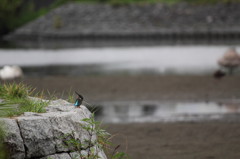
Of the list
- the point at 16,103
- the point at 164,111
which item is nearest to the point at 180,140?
the point at 164,111

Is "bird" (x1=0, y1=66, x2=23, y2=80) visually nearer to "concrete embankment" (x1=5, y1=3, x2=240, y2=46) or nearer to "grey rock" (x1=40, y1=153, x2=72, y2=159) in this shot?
"grey rock" (x1=40, y1=153, x2=72, y2=159)

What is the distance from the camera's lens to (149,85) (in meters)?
22.3

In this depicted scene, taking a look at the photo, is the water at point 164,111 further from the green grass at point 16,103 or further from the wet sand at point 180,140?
the green grass at point 16,103

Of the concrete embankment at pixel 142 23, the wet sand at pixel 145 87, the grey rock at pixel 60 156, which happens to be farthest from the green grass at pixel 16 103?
the concrete embankment at pixel 142 23

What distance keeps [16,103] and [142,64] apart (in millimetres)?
25798

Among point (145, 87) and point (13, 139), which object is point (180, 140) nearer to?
point (13, 139)

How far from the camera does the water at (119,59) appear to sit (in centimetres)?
3003

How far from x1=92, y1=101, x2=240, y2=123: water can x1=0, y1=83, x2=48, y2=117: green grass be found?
7.53 meters

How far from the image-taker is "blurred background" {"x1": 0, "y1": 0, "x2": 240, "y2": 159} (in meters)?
13.3

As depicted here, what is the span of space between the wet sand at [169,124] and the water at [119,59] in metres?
4.70

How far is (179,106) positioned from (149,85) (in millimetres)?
4969

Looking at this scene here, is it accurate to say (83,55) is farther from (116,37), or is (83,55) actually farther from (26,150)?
(26,150)

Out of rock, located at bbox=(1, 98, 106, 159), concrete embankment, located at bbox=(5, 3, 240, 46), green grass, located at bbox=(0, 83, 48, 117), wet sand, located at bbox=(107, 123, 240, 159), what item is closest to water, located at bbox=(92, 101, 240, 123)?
wet sand, located at bbox=(107, 123, 240, 159)

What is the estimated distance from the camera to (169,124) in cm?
1450
